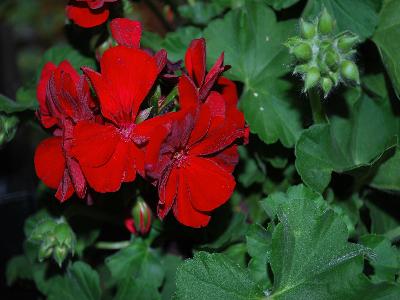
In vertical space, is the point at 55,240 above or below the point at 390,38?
below

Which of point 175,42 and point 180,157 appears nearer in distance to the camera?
point 180,157

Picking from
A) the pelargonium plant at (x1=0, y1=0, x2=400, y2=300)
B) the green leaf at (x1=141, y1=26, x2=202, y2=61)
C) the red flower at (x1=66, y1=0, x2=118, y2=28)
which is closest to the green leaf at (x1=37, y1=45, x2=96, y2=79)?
the pelargonium plant at (x1=0, y1=0, x2=400, y2=300)

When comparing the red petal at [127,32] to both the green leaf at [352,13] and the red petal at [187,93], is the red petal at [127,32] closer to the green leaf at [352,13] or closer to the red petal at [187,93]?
the red petal at [187,93]

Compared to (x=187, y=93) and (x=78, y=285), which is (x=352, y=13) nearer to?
(x=187, y=93)

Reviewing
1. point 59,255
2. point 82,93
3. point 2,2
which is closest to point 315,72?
point 82,93

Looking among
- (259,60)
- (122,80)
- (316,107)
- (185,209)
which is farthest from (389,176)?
(122,80)

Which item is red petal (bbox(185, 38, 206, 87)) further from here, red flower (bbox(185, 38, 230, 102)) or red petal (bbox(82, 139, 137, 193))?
red petal (bbox(82, 139, 137, 193))
